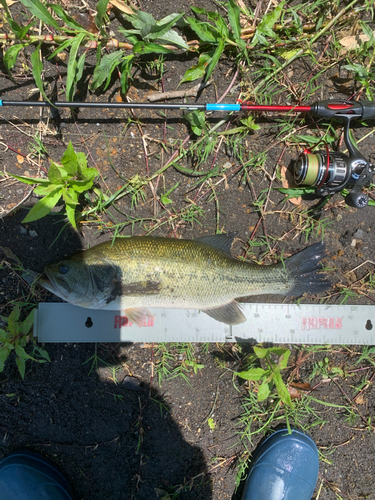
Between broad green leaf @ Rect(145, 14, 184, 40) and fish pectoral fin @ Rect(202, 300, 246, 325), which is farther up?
broad green leaf @ Rect(145, 14, 184, 40)

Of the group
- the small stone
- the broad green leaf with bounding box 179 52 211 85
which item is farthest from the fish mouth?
the broad green leaf with bounding box 179 52 211 85

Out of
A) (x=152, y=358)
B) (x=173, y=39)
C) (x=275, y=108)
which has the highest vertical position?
(x=173, y=39)

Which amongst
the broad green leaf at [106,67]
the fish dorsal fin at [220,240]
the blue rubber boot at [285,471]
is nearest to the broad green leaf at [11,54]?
the broad green leaf at [106,67]

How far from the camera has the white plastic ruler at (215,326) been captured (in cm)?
329

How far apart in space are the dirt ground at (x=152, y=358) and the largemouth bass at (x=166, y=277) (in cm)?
37

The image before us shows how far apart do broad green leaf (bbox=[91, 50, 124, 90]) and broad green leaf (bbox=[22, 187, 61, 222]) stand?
1.19m

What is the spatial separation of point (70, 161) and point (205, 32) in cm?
188

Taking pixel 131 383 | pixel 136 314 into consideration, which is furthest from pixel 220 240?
pixel 131 383

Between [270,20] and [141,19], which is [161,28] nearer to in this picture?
[141,19]

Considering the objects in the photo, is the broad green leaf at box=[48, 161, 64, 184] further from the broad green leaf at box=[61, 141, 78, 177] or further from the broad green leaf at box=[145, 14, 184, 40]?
the broad green leaf at box=[145, 14, 184, 40]

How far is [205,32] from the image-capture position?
3033 millimetres

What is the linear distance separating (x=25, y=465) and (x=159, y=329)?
2.10 metres

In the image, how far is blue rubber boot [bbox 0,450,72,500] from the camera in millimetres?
3326

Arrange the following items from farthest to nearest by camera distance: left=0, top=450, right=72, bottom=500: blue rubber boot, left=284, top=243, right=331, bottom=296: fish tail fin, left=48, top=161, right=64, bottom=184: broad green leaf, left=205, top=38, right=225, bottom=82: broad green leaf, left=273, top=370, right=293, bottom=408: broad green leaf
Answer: left=0, top=450, right=72, bottom=500: blue rubber boot < left=284, top=243, right=331, bottom=296: fish tail fin < left=205, top=38, right=225, bottom=82: broad green leaf < left=273, top=370, right=293, bottom=408: broad green leaf < left=48, top=161, right=64, bottom=184: broad green leaf
